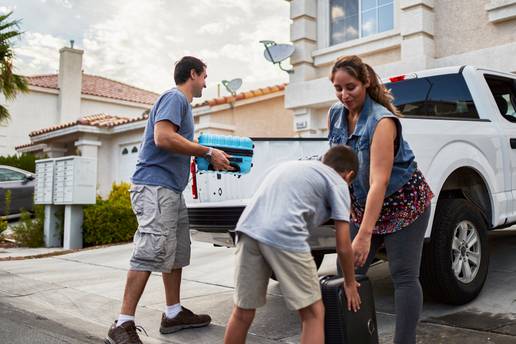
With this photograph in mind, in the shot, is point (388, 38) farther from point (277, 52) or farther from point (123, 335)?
point (123, 335)

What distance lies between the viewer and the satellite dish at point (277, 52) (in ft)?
35.5

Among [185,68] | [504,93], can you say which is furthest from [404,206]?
[504,93]

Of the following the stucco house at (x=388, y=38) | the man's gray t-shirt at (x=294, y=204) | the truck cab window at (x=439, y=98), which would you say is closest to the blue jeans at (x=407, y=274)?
the man's gray t-shirt at (x=294, y=204)

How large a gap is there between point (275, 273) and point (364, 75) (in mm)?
1164

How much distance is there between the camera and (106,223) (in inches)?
372

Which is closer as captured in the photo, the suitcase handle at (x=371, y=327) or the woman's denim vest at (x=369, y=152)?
the suitcase handle at (x=371, y=327)

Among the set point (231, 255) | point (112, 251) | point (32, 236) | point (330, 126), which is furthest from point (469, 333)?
point (32, 236)

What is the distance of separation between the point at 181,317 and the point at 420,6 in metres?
7.14

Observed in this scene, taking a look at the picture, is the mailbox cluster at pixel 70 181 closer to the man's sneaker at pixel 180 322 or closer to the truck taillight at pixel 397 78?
the man's sneaker at pixel 180 322

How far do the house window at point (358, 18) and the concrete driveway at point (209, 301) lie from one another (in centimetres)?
479

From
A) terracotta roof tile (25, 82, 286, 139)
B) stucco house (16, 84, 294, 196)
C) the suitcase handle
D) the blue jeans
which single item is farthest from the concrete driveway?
terracotta roof tile (25, 82, 286, 139)

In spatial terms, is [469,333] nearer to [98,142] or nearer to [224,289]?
[224,289]

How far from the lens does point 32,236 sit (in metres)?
9.79

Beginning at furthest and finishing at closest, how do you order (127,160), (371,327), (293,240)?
(127,160) < (371,327) < (293,240)
